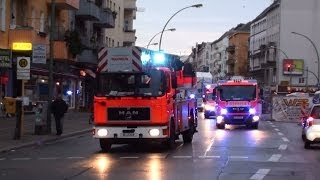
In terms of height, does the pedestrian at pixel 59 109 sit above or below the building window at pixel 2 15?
below

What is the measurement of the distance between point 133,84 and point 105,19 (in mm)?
43661

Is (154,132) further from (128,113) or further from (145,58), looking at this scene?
(145,58)

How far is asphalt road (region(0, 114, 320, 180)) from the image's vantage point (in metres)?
14.7

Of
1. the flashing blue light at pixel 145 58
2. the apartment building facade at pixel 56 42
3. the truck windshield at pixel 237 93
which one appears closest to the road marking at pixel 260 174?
the flashing blue light at pixel 145 58

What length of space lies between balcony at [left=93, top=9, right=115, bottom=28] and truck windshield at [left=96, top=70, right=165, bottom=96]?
41.5m

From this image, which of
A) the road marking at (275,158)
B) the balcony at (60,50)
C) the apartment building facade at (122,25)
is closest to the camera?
the road marking at (275,158)

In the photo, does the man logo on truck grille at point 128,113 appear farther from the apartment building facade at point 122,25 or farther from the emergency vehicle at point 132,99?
the apartment building facade at point 122,25

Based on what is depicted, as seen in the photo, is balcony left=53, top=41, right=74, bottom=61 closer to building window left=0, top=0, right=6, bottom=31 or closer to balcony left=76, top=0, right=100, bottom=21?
building window left=0, top=0, right=6, bottom=31

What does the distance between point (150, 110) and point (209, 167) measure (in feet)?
15.2

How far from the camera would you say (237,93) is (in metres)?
36.9

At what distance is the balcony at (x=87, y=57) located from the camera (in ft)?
178

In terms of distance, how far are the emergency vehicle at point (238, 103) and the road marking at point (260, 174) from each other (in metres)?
20.8

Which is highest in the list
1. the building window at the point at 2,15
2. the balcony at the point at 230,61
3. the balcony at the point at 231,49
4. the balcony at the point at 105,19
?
the balcony at the point at 231,49

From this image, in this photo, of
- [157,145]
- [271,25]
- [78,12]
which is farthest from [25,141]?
[271,25]
